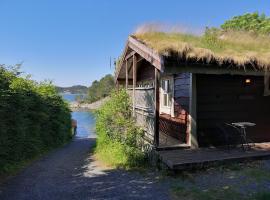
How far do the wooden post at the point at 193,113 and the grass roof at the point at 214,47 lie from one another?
1.08 m

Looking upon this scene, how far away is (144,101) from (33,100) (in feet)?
14.1

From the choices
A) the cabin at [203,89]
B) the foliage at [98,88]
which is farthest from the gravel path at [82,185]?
the foliage at [98,88]

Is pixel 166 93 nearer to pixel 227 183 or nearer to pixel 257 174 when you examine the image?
pixel 257 174

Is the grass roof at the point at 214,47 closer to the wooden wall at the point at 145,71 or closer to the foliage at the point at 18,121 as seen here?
the wooden wall at the point at 145,71

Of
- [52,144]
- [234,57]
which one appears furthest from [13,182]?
[52,144]

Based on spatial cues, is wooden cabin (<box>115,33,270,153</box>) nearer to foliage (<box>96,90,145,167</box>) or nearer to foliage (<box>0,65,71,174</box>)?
foliage (<box>96,90,145,167</box>)

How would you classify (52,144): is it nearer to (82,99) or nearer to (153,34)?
(153,34)

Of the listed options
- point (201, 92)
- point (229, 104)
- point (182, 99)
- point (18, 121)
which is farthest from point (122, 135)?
point (229, 104)

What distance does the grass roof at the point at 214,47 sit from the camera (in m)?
7.16

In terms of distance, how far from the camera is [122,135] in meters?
9.55

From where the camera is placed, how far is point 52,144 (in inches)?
559

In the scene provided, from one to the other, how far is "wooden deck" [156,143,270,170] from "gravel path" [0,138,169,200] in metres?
0.59

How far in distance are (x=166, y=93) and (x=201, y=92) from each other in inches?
115

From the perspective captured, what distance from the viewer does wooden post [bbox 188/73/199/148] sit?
8297 millimetres
